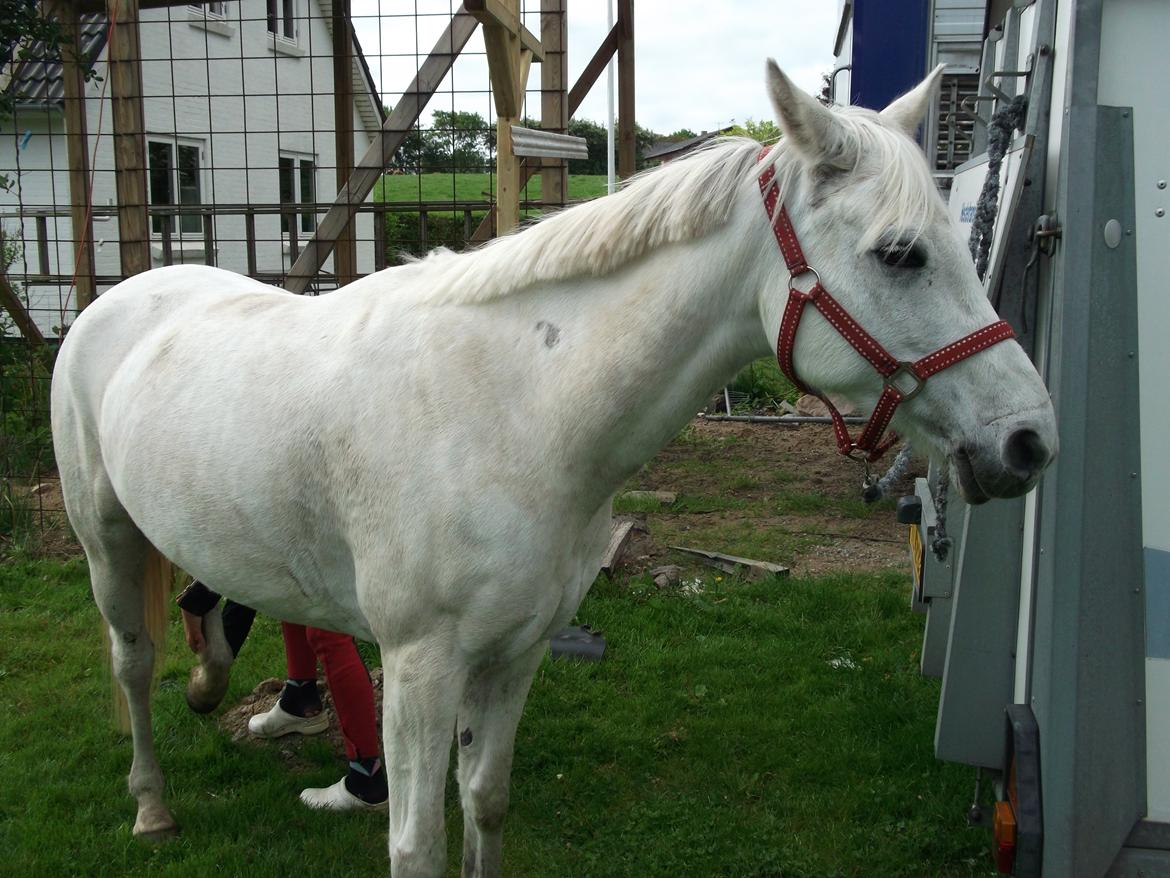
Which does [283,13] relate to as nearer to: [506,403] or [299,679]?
[299,679]

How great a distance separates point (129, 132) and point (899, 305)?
5.07 meters

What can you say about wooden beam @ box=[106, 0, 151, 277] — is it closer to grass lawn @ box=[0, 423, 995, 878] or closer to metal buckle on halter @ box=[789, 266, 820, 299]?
grass lawn @ box=[0, 423, 995, 878]

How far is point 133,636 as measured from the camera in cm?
334

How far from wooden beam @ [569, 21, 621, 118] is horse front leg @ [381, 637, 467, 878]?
5538mm

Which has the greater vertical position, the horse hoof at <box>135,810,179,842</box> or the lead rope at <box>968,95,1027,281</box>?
the lead rope at <box>968,95,1027,281</box>

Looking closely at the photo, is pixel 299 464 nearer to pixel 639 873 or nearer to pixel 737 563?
pixel 639 873

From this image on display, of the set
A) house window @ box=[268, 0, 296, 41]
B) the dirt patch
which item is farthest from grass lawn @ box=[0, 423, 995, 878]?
house window @ box=[268, 0, 296, 41]

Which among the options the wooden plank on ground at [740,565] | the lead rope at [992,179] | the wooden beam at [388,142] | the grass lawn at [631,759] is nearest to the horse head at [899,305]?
the lead rope at [992,179]

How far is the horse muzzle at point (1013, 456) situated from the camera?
68.4 inches

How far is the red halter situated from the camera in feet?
5.87

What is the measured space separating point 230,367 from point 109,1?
156 inches

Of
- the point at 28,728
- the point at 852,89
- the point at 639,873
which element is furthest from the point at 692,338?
the point at 852,89

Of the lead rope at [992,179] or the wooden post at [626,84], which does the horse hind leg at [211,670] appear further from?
the wooden post at [626,84]

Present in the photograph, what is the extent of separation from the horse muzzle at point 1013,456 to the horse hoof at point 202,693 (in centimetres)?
308
